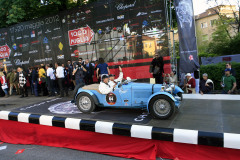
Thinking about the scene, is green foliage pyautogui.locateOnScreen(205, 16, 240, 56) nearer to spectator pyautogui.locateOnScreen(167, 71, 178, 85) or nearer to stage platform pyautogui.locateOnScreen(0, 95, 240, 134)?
spectator pyautogui.locateOnScreen(167, 71, 178, 85)

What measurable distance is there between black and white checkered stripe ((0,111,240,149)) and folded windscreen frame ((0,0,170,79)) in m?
5.95

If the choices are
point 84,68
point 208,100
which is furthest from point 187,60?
point 84,68

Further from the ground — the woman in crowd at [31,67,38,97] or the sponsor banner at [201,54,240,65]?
the sponsor banner at [201,54,240,65]

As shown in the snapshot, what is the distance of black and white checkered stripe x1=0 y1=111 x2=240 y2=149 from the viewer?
3108 millimetres

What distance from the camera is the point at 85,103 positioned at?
17.8 ft

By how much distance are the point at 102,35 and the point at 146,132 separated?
7.83 m

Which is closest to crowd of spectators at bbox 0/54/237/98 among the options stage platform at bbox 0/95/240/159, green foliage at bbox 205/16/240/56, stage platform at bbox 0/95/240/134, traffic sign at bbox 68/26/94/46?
stage platform at bbox 0/95/240/134

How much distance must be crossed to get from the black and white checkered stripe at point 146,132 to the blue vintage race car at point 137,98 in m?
0.81

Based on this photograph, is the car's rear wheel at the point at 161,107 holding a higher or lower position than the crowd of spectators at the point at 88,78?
lower

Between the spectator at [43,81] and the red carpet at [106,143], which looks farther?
the spectator at [43,81]

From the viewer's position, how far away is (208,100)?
5734 millimetres

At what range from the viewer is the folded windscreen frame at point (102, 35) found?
9242mm

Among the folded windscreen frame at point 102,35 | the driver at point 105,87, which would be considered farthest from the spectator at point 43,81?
the driver at point 105,87

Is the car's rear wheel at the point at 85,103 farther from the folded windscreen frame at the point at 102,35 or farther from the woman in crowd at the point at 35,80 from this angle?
the woman in crowd at the point at 35,80
